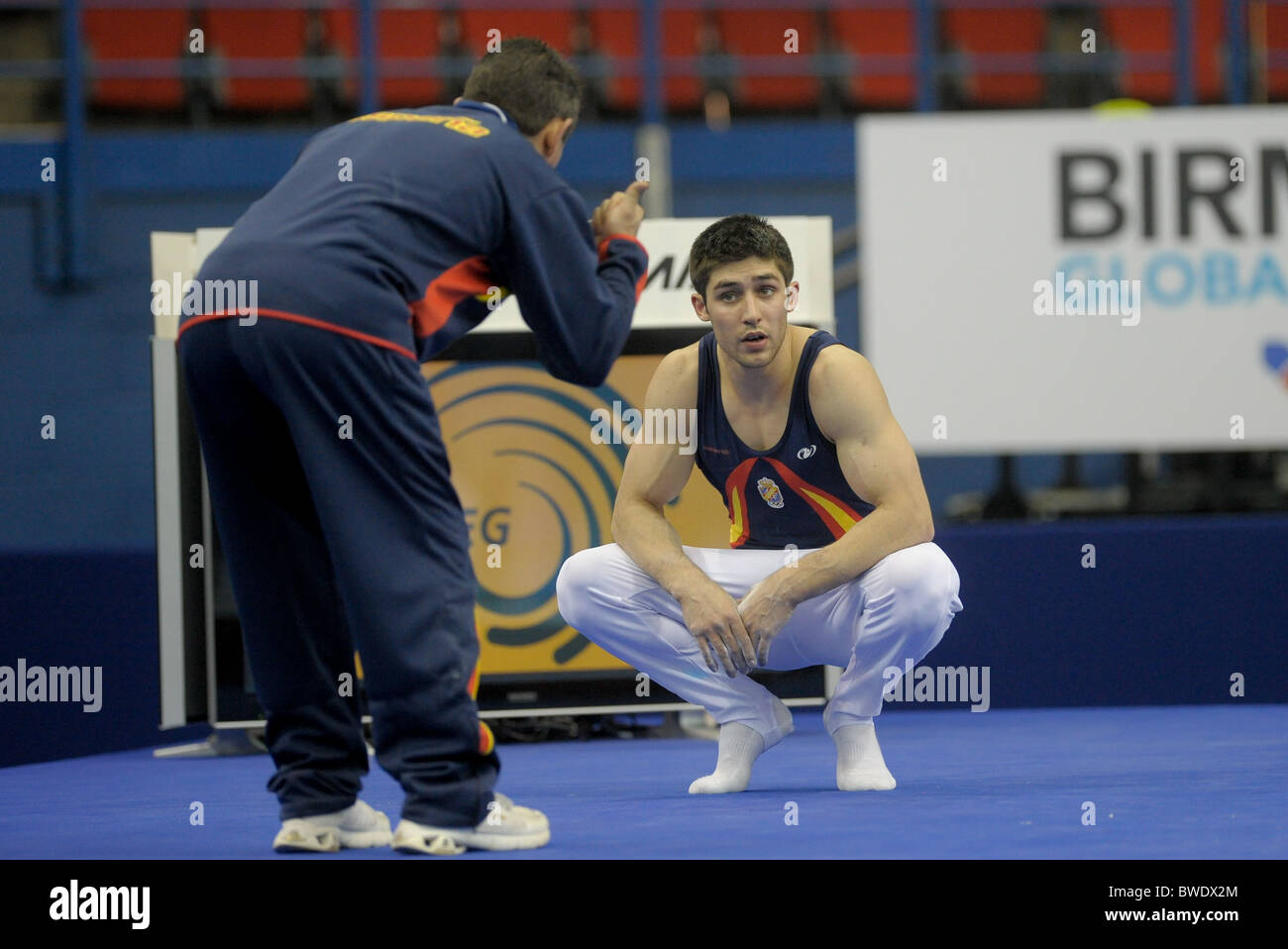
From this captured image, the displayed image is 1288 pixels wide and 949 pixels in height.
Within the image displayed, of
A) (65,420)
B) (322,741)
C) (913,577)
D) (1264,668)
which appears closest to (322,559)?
(322,741)

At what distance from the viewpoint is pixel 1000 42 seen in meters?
11.3

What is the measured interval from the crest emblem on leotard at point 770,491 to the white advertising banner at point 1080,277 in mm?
2049

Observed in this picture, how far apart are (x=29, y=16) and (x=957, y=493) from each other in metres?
6.54

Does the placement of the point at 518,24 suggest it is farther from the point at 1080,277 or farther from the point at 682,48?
the point at 1080,277

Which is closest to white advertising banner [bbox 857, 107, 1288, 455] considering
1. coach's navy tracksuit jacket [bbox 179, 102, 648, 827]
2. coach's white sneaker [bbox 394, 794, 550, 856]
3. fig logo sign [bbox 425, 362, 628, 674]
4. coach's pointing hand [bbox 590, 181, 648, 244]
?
fig logo sign [bbox 425, 362, 628, 674]

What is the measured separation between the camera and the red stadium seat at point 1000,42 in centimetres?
1100

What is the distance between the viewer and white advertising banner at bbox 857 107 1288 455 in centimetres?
563

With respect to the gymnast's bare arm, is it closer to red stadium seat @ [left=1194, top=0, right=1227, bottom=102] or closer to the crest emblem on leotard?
the crest emblem on leotard

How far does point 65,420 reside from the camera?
9.18 meters

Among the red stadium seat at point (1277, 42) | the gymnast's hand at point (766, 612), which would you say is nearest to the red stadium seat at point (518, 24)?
the red stadium seat at point (1277, 42)

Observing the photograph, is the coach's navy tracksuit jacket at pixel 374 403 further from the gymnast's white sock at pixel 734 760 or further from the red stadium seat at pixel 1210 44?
the red stadium seat at pixel 1210 44

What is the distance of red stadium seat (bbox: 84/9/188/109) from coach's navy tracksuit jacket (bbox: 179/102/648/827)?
8387 mm
